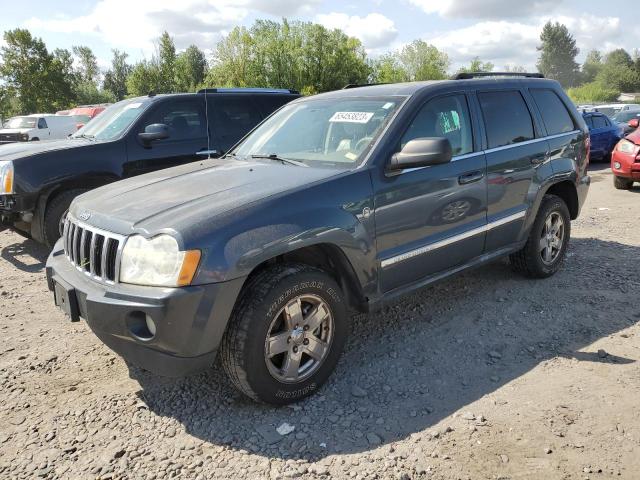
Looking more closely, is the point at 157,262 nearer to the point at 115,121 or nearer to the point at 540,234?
the point at 540,234

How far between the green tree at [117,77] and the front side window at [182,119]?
78.1 metres

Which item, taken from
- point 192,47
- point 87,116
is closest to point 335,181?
point 87,116

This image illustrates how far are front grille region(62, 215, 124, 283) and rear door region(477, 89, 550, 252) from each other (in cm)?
276

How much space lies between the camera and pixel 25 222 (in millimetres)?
5996

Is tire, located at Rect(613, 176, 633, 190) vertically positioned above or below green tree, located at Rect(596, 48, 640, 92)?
below

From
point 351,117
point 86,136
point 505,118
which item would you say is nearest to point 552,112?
point 505,118

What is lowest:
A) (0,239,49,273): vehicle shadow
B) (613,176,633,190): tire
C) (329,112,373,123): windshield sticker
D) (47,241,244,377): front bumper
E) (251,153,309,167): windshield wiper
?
(0,239,49,273): vehicle shadow

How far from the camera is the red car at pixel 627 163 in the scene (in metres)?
9.69

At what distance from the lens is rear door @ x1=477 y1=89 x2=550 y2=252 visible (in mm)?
4250

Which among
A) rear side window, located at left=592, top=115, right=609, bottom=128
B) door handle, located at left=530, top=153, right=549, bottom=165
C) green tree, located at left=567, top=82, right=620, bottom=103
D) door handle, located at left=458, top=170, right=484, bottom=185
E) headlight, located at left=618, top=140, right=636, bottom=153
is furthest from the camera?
green tree, located at left=567, top=82, right=620, bottom=103

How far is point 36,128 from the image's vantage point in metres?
18.7

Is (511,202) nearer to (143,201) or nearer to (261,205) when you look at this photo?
(261,205)

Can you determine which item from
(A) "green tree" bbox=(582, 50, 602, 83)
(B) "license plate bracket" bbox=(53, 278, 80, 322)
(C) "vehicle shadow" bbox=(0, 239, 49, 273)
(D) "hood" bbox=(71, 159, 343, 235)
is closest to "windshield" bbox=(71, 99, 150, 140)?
(C) "vehicle shadow" bbox=(0, 239, 49, 273)

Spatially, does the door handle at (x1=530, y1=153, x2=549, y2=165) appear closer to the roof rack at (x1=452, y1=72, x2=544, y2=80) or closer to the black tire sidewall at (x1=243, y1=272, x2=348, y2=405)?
the roof rack at (x1=452, y1=72, x2=544, y2=80)
